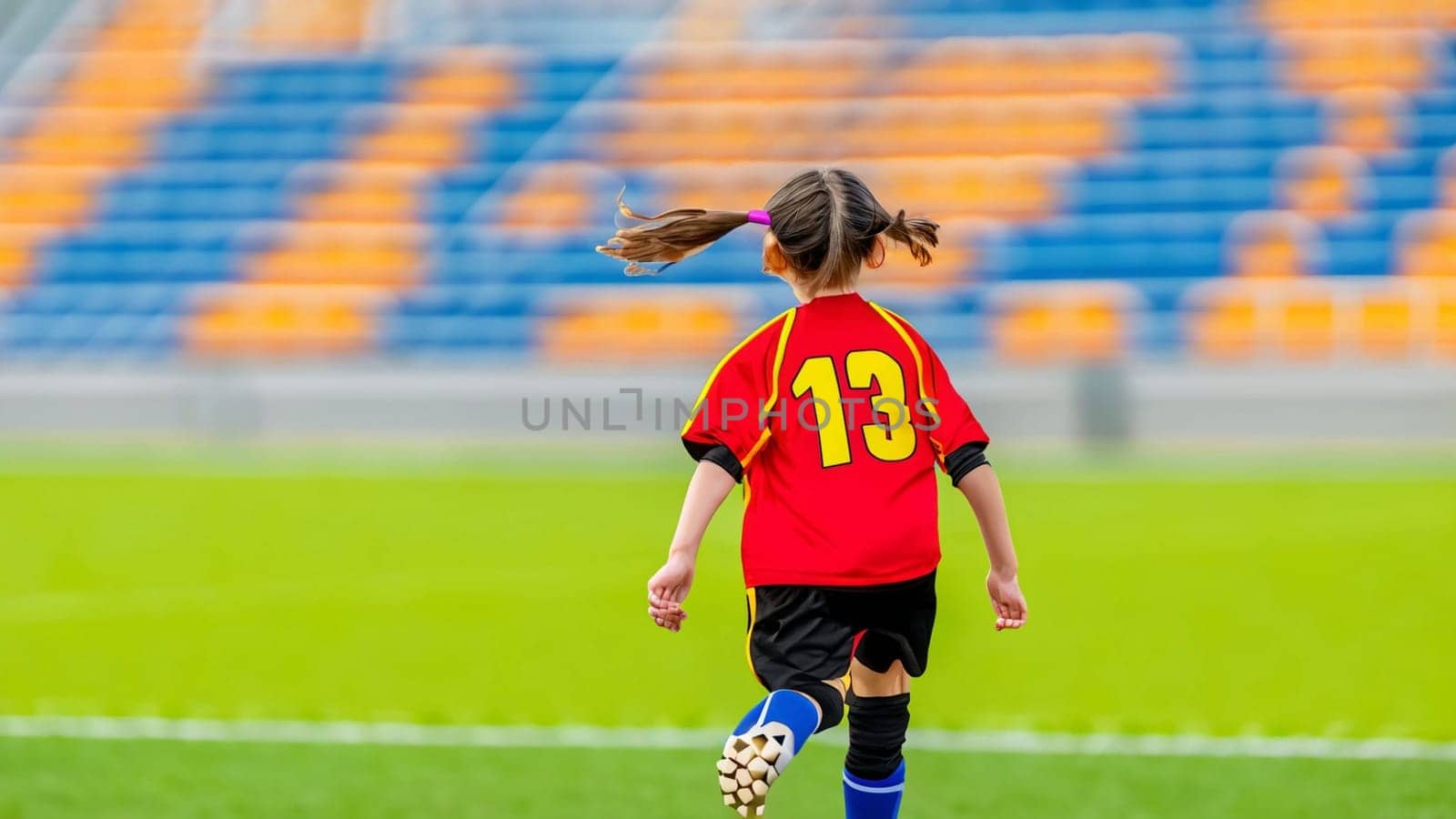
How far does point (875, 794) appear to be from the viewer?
11.2 feet

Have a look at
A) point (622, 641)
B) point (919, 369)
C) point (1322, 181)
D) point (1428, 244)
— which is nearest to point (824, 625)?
point (919, 369)

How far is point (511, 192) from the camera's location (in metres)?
19.4

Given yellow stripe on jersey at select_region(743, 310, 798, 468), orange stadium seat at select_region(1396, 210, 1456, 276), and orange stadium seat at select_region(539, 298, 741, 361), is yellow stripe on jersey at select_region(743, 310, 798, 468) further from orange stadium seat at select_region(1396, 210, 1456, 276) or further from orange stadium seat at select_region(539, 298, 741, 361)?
orange stadium seat at select_region(1396, 210, 1456, 276)

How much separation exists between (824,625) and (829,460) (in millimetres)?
278

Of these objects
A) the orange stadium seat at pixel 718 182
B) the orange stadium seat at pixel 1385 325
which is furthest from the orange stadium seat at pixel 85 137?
the orange stadium seat at pixel 1385 325

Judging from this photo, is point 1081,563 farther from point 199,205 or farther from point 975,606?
point 199,205

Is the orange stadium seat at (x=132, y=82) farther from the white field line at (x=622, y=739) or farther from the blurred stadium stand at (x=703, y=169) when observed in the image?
the white field line at (x=622, y=739)

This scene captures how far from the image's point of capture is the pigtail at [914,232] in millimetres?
3291

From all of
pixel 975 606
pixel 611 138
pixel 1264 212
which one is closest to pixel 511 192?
pixel 611 138

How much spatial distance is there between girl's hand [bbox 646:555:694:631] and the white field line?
75.9 inches

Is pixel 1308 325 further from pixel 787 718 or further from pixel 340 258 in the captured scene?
pixel 787 718

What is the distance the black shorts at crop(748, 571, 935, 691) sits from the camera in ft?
10.3

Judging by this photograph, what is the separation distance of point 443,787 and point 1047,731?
1.70 m

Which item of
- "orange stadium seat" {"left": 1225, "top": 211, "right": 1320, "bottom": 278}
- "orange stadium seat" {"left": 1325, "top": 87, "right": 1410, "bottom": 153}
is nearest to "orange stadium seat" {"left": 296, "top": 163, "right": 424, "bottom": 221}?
"orange stadium seat" {"left": 1225, "top": 211, "right": 1320, "bottom": 278}
